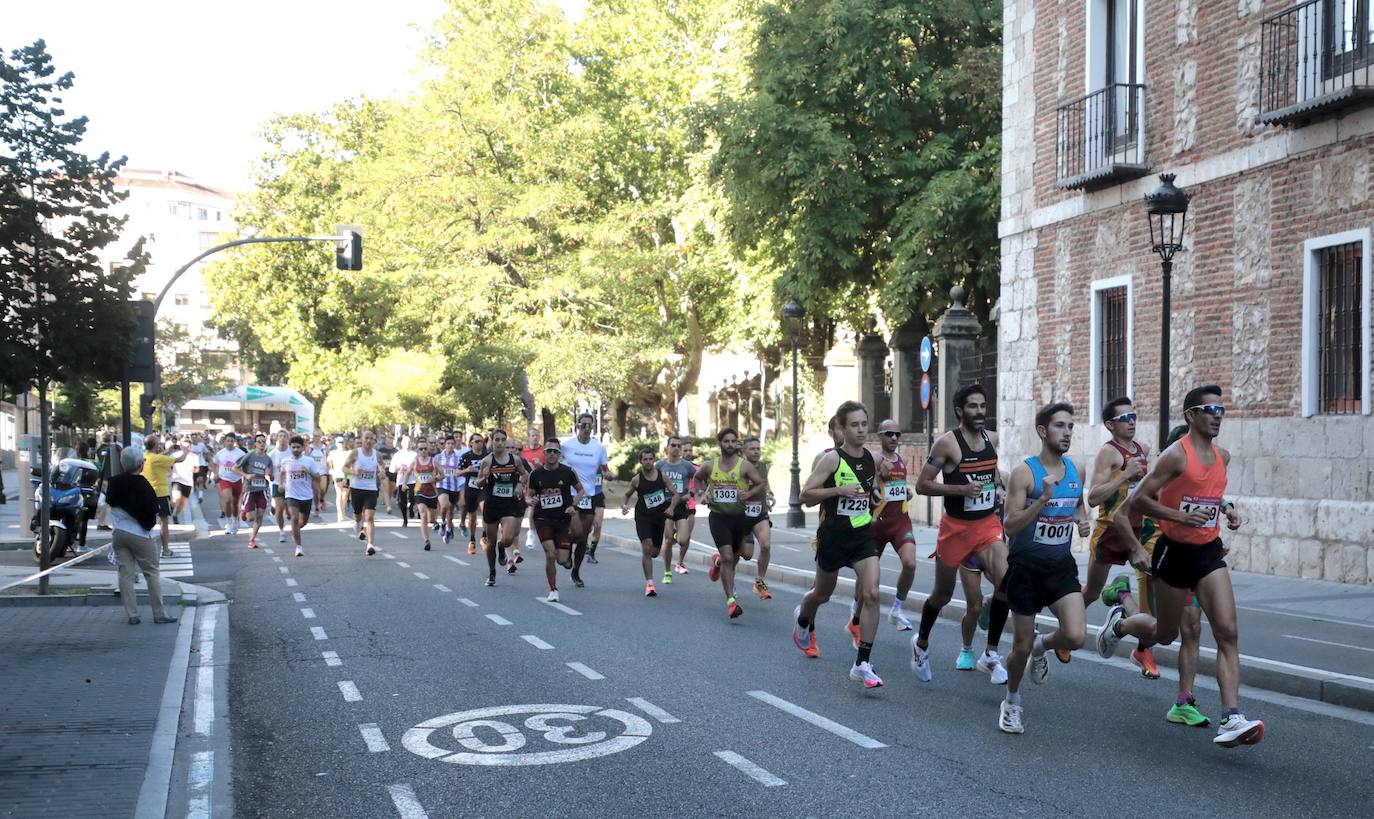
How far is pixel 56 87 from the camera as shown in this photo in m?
14.2

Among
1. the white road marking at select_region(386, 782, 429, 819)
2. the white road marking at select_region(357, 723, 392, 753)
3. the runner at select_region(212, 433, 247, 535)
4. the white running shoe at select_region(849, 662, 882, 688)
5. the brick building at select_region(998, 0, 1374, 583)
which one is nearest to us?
the white road marking at select_region(386, 782, 429, 819)

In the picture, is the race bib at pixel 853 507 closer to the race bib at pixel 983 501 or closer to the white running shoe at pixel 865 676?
the race bib at pixel 983 501

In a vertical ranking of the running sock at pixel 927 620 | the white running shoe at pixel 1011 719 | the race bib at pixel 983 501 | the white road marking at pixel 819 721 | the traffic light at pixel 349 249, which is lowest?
the white road marking at pixel 819 721

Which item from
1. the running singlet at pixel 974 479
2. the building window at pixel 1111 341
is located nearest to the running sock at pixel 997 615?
the running singlet at pixel 974 479

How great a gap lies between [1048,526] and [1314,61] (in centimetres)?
1012

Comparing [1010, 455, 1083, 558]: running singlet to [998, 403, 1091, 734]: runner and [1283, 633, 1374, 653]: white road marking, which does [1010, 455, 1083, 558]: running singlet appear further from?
[1283, 633, 1374, 653]: white road marking

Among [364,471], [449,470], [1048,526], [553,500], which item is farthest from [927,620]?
[449,470]

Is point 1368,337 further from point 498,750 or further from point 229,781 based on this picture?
point 229,781

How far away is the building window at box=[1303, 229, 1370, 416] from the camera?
15273 mm

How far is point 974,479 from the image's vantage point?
912cm

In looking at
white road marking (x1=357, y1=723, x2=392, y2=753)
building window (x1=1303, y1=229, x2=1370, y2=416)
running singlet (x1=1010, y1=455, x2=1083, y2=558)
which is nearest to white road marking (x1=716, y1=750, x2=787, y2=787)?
white road marking (x1=357, y1=723, x2=392, y2=753)

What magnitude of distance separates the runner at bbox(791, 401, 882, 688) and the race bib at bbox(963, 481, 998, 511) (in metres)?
0.71

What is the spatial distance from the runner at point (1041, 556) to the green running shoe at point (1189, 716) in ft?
2.33

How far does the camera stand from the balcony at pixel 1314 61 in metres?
15.0
